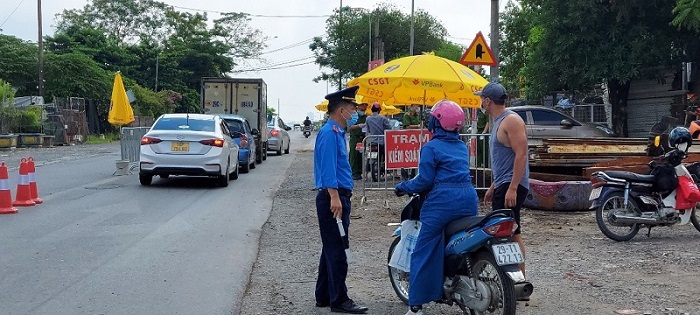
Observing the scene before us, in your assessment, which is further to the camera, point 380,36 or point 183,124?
point 380,36

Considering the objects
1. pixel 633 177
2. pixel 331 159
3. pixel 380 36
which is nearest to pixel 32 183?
pixel 331 159

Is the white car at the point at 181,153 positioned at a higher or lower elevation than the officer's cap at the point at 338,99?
lower

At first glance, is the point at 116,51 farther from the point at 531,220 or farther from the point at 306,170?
the point at 531,220

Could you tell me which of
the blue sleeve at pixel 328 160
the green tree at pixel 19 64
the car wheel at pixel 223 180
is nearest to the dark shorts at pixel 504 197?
the blue sleeve at pixel 328 160

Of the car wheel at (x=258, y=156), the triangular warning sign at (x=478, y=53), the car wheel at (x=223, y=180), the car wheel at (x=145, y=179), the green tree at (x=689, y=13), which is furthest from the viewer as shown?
the car wheel at (x=258, y=156)

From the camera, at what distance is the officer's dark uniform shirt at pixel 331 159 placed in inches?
256

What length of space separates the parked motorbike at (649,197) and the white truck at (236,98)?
62.9 ft

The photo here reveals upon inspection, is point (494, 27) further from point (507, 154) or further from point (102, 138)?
point (102, 138)

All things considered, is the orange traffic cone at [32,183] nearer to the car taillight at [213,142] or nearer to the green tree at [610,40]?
the car taillight at [213,142]

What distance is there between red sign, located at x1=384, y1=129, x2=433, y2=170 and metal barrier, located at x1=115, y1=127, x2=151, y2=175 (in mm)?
8599

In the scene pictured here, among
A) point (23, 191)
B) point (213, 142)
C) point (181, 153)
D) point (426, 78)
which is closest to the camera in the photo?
point (426, 78)

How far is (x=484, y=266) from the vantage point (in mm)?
5898

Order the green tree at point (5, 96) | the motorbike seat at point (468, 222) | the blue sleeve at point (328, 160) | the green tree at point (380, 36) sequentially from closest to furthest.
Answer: the motorbike seat at point (468, 222)
the blue sleeve at point (328, 160)
the green tree at point (5, 96)
the green tree at point (380, 36)

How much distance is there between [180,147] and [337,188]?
10.5 meters
